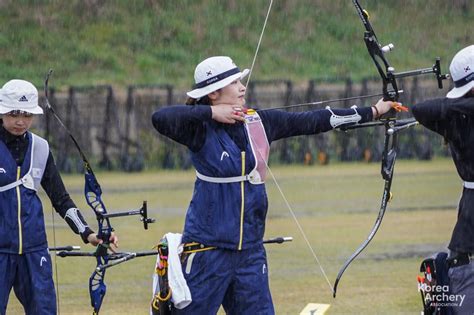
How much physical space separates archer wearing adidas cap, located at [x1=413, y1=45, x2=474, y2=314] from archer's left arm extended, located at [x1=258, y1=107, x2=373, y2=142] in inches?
15.7

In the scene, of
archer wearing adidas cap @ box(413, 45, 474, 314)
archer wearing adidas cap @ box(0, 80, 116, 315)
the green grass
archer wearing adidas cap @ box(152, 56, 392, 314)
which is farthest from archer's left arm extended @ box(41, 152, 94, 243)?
the green grass

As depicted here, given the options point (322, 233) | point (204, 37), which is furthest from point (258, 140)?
point (204, 37)

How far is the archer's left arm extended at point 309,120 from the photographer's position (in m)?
7.18

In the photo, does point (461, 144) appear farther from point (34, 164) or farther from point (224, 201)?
point (34, 164)

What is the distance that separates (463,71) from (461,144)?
40cm

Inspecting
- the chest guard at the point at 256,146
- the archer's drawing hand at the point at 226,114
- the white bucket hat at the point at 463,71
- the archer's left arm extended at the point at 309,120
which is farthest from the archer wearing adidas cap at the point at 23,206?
the white bucket hat at the point at 463,71

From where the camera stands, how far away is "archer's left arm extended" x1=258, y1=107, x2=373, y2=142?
23.6 ft

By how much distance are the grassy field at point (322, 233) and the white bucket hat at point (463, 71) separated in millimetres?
3632

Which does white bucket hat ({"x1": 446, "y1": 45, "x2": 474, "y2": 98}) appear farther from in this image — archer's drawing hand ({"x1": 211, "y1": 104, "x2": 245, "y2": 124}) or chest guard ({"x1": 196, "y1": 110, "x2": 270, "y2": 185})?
archer's drawing hand ({"x1": 211, "y1": 104, "x2": 245, "y2": 124})

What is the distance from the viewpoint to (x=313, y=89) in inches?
1294

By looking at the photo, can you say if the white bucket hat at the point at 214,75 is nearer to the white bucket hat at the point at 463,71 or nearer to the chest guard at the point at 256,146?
the chest guard at the point at 256,146

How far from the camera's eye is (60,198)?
321 inches

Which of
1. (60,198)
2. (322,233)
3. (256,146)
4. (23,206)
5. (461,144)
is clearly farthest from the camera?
(322,233)

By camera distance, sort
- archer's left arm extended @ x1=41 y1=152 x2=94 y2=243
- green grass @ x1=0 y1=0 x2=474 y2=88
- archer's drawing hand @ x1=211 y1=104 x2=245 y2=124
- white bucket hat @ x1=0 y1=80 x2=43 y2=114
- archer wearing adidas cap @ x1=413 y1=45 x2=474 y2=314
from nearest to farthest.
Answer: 1. archer wearing adidas cap @ x1=413 y1=45 x2=474 y2=314
2. archer's drawing hand @ x1=211 y1=104 x2=245 y2=124
3. white bucket hat @ x1=0 y1=80 x2=43 y2=114
4. archer's left arm extended @ x1=41 y1=152 x2=94 y2=243
5. green grass @ x1=0 y1=0 x2=474 y2=88
